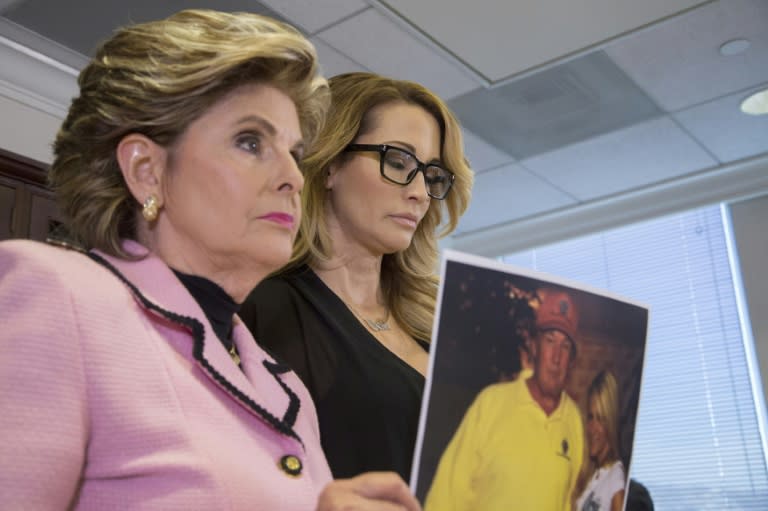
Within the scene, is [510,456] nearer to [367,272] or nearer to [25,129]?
[367,272]

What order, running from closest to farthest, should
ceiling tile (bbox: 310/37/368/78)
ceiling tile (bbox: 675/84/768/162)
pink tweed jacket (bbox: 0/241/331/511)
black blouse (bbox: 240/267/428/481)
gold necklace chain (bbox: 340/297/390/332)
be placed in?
pink tweed jacket (bbox: 0/241/331/511) → black blouse (bbox: 240/267/428/481) → gold necklace chain (bbox: 340/297/390/332) → ceiling tile (bbox: 310/37/368/78) → ceiling tile (bbox: 675/84/768/162)

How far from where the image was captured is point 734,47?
361cm

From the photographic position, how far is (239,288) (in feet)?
3.22

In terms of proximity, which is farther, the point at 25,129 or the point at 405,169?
the point at 25,129

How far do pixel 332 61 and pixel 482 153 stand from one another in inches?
52.3

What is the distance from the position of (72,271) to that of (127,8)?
2.68m

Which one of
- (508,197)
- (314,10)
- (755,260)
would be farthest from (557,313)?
(755,260)

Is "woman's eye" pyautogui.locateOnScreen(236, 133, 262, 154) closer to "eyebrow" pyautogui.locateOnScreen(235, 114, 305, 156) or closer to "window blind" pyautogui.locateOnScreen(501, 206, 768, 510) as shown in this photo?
"eyebrow" pyautogui.locateOnScreen(235, 114, 305, 156)

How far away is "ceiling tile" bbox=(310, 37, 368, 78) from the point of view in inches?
138

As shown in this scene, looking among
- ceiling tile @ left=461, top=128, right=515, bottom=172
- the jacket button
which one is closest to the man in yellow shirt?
the jacket button

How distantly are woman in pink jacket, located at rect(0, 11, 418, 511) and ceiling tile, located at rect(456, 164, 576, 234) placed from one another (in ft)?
12.9

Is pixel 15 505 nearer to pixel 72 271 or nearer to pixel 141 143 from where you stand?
pixel 72 271

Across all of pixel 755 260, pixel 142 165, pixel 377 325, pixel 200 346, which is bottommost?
pixel 200 346

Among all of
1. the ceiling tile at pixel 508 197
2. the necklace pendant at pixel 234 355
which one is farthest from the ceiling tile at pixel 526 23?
the necklace pendant at pixel 234 355
